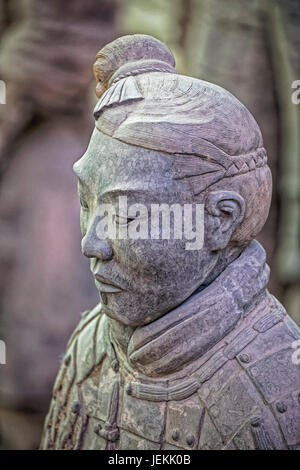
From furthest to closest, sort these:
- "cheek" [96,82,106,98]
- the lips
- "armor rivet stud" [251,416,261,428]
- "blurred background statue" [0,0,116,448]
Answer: "blurred background statue" [0,0,116,448] → "cheek" [96,82,106,98] → the lips → "armor rivet stud" [251,416,261,428]

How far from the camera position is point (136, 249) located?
1778mm

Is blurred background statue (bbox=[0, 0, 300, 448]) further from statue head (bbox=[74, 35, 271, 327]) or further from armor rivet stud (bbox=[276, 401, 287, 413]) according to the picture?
armor rivet stud (bbox=[276, 401, 287, 413])

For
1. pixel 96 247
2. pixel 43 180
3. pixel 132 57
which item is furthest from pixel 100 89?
pixel 43 180

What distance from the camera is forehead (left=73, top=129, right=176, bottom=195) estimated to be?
1751 millimetres

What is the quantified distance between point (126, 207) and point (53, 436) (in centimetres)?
79

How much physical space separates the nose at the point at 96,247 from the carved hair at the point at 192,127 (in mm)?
252

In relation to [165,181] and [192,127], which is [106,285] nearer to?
[165,181]

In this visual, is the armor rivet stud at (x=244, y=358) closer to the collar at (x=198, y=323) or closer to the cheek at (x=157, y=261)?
the collar at (x=198, y=323)

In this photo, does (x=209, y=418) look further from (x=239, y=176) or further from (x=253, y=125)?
(x=253, y=125)

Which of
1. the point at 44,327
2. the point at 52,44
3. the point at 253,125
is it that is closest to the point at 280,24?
the point at 52,44

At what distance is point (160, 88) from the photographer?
5.95 ft

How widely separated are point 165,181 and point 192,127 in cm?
14

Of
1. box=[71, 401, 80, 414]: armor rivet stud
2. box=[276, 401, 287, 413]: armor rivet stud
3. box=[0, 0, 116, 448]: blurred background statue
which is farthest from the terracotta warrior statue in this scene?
box=[0, 0, 116, 448]: blurred background statue

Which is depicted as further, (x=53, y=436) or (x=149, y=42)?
(x=53, y=436)
